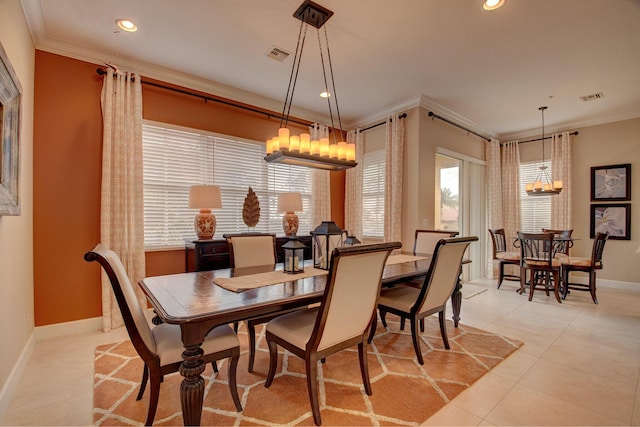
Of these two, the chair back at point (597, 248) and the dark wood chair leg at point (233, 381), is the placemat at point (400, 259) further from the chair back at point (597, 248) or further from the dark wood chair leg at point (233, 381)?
the chair back at point (597, 248)

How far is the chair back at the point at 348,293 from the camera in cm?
155

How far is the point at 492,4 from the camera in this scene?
231cm

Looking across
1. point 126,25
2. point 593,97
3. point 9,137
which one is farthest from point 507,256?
point 9,137

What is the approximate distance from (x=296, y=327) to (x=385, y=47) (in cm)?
276

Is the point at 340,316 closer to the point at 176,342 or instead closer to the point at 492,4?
the point at 176,342

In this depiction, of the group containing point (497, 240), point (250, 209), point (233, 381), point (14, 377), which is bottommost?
point (14, 377)

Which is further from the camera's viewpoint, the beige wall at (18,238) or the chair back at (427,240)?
the chair back at (427,240)

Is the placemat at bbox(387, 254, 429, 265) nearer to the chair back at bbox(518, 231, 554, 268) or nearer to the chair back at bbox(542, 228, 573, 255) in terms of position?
the chair back at bbox(518, 231, 554, 268)

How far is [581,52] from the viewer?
3.00 m

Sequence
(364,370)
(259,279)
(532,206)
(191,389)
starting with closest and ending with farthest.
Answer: (191,389) < (364,370) < (259,279) < (532,206)

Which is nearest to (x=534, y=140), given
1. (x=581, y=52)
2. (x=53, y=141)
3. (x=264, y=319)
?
(x=581, y=52)

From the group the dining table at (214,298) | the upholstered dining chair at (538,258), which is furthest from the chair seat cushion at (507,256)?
the dining table at (214,298)

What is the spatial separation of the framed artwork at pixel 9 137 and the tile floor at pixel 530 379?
1.21 metres

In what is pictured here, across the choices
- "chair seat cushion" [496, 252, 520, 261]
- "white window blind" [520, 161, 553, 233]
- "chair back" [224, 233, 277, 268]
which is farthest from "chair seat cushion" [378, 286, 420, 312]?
"white window blind" [520, 161, 553, 233]
